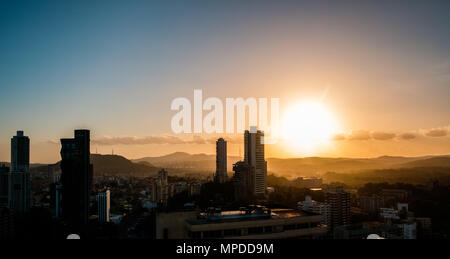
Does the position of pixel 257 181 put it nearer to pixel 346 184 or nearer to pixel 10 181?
pixel 346 184

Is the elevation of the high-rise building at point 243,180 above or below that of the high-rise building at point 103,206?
above

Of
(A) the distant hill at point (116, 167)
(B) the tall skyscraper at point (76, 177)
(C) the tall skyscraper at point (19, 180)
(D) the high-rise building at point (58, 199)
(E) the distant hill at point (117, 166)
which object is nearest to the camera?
(C) the tall skyscraper at point (19, 180)

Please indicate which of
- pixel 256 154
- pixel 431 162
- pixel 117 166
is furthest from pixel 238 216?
pixel 431 162

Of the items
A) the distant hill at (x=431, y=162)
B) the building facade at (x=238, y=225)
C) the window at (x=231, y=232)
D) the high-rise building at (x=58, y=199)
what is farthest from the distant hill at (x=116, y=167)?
the distant hill at (x=431, y=162)

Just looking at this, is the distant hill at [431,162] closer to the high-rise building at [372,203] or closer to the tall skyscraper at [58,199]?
the high-rise building at [372,203]
